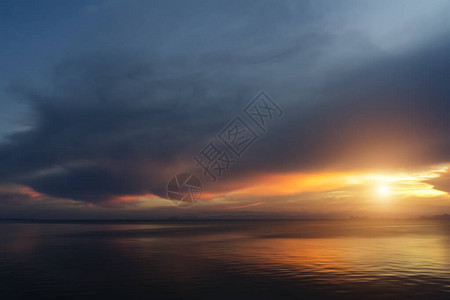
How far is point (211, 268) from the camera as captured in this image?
132ft

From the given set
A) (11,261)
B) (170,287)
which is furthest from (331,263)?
(11,261)

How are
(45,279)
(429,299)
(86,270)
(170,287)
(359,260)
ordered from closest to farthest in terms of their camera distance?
(429,299) < (170,287) < (45,279) < (86,270) < (359,260)

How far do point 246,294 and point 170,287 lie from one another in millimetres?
6540

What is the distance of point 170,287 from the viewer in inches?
1168

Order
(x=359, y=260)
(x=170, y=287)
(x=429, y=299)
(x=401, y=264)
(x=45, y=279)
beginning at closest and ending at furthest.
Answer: (x=429, y=299) < (x=170, y=287) < (x=45, y=279) < (x=401, y=264) < (x=359, y=260)

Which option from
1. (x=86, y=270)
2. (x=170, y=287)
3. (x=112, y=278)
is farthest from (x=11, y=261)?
(x=170, y=287)

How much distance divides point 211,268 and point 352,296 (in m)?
17.7

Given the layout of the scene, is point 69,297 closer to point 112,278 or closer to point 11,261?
point 112,278

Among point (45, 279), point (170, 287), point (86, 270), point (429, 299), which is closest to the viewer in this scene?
point (429, 299)

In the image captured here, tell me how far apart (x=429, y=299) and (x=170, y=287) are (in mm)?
19006

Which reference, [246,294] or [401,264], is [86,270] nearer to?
[246,294]

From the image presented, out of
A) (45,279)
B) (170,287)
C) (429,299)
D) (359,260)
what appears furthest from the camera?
(359,260)

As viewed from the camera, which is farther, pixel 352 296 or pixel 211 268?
pixel 211 268

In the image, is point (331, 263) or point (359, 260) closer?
point (331, 263)
